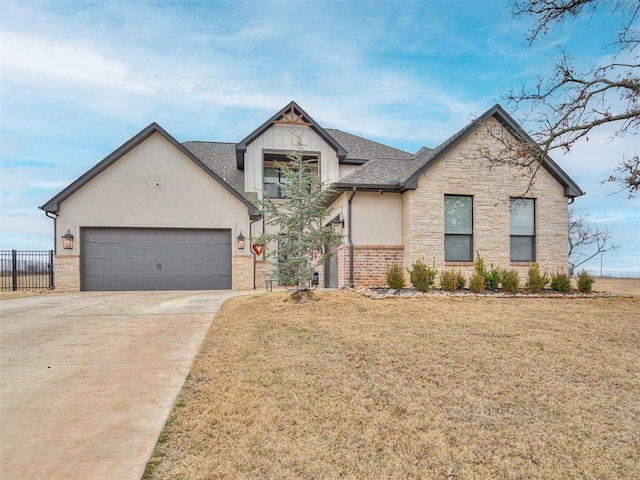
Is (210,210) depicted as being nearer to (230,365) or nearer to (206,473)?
(230,365)

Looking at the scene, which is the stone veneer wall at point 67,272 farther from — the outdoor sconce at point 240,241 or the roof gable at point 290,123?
the roof gable at point 290,123

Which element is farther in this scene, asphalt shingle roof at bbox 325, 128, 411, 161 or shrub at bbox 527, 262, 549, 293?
asphalt shingle roof at bbox 325, 128, 411, 161

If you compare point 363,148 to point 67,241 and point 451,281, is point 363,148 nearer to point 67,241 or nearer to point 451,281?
point 451,281

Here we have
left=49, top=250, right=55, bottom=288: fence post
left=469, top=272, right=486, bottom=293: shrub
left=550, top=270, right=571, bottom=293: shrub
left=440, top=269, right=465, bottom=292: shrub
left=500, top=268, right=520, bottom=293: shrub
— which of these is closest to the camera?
left=469, top=272, right=486, bottom=293: shrub

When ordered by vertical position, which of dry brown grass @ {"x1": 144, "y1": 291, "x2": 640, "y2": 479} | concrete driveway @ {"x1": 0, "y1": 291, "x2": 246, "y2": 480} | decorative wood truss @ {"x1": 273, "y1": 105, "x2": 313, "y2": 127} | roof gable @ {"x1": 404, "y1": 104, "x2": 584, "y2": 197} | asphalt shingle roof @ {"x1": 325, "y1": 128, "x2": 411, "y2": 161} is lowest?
concrete driveway @ {"x1": 0, "y1": 291, "x2": 246, "y2": 480}

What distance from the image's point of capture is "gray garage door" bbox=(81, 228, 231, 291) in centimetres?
1583

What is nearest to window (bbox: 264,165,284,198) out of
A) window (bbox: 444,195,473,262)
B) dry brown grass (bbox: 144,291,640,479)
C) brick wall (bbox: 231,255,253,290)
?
brick wall (bbox: 231,255,253,290)

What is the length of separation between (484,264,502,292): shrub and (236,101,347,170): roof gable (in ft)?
31.7

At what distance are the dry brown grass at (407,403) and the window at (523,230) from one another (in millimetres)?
6546

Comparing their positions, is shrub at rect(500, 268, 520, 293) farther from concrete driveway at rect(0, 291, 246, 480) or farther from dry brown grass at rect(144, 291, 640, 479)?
concrete driveway at rect(0, 291, 246, 480)

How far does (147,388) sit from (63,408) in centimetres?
81

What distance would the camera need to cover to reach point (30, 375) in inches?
197

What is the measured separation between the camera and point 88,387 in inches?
180

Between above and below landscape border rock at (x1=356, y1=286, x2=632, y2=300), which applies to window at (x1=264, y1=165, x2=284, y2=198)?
above
